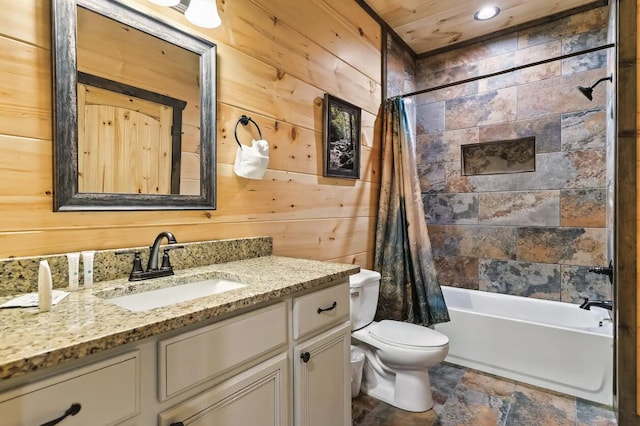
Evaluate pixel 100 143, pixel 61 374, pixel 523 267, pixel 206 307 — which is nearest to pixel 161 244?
pixel 100 143

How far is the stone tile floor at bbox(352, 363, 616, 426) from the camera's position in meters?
1.85

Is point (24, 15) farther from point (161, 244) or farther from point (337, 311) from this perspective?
point (337, 311)

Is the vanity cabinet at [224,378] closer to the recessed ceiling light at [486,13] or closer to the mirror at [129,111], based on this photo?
the mirror at [129,111]

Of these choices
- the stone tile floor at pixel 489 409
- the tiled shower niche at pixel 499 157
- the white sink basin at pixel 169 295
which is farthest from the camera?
the tiled shower niche at pixel 499 157

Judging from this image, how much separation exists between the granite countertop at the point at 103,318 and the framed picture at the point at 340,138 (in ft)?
3.51

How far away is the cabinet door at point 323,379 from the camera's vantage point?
3.83 ft

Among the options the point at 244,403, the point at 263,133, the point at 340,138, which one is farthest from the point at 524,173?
the point at 244,403

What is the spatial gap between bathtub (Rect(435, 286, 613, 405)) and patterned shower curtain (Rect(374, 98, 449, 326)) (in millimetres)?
289

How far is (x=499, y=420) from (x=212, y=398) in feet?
5.66

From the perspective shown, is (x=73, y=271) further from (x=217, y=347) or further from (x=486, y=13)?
(x=486, y=13)

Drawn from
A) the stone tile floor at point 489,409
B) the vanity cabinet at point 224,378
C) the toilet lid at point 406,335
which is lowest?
the stone tile floor at point 489,409

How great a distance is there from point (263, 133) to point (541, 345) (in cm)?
219

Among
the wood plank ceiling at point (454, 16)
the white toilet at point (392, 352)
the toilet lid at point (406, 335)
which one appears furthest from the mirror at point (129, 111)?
the wood plank ceiling at point (454, 16)

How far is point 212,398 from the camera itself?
88 cm
